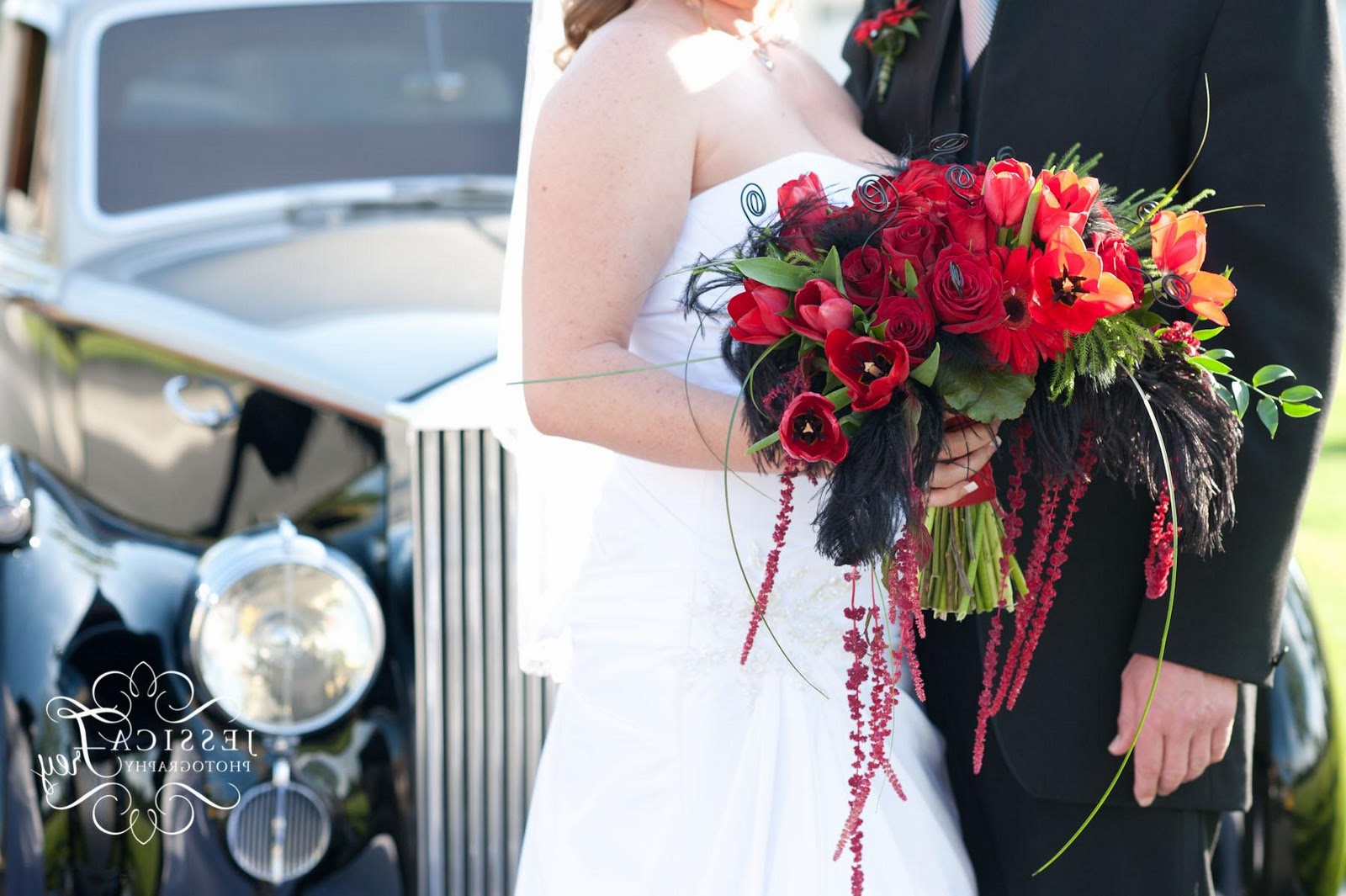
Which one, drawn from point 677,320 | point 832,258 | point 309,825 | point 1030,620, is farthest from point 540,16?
point 309,825

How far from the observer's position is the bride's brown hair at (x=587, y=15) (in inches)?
78.2

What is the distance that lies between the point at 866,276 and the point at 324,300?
1.75 m

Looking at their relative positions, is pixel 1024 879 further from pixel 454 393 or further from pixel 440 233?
A: pixel 440 233

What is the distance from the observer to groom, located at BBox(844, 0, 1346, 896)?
5.66 ft

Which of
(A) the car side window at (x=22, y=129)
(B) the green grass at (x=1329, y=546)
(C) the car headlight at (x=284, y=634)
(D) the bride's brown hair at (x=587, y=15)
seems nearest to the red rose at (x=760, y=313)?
(D) the bride's brown hair at (x=587, y=15)

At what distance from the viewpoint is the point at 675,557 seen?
1919 millimetres

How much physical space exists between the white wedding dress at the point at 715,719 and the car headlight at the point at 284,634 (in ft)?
1.79

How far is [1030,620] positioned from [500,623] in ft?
3.39

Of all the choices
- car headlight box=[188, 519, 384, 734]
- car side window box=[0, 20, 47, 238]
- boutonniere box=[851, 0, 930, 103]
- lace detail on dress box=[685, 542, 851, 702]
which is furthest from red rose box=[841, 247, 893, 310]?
car side window box=[0, 20, 47, 238]

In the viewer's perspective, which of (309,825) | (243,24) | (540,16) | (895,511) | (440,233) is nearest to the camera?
(895,511)

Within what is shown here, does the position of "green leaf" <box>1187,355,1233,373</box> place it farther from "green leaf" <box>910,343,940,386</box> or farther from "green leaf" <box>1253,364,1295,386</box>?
"green leaf" <box>910,343,940,386</box>

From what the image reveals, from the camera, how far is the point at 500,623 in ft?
8.13

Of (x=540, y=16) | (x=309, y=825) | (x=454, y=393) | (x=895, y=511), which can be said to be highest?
(x=540, y=16)

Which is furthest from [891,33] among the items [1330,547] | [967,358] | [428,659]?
[1330,547]
